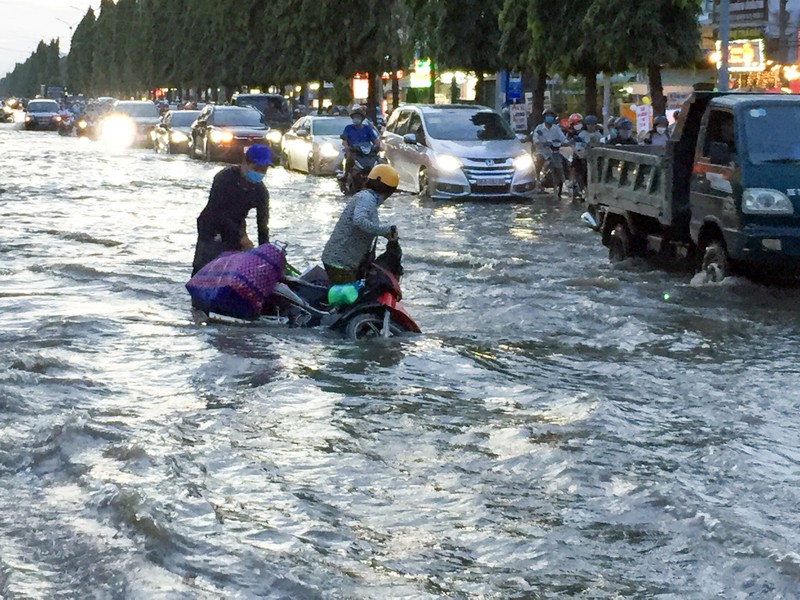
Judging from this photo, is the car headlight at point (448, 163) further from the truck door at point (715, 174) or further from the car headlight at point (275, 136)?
the car headlight at point (275, 136)

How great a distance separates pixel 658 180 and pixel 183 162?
93.3 ft

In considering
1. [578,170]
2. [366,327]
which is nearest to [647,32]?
[578,170]

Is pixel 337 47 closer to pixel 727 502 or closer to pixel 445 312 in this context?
pixel 445 312

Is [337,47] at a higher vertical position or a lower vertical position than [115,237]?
higher

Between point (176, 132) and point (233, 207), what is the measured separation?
36594 millimetres

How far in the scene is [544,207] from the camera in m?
26.2

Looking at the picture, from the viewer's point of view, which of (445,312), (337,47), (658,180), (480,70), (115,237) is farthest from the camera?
(337,47)

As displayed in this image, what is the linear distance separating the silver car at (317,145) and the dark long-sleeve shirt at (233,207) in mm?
23055

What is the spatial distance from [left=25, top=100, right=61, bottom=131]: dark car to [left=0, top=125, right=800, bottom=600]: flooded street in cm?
6952

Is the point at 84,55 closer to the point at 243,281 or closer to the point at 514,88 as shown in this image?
the point at 514,88

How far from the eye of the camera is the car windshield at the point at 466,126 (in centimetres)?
2714

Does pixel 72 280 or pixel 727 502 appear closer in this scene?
pixel 727 502

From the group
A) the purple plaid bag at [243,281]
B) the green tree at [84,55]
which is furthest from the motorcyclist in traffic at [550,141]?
the green tree at [84,55]

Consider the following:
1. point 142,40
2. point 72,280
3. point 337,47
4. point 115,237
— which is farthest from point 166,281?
point 142,40
